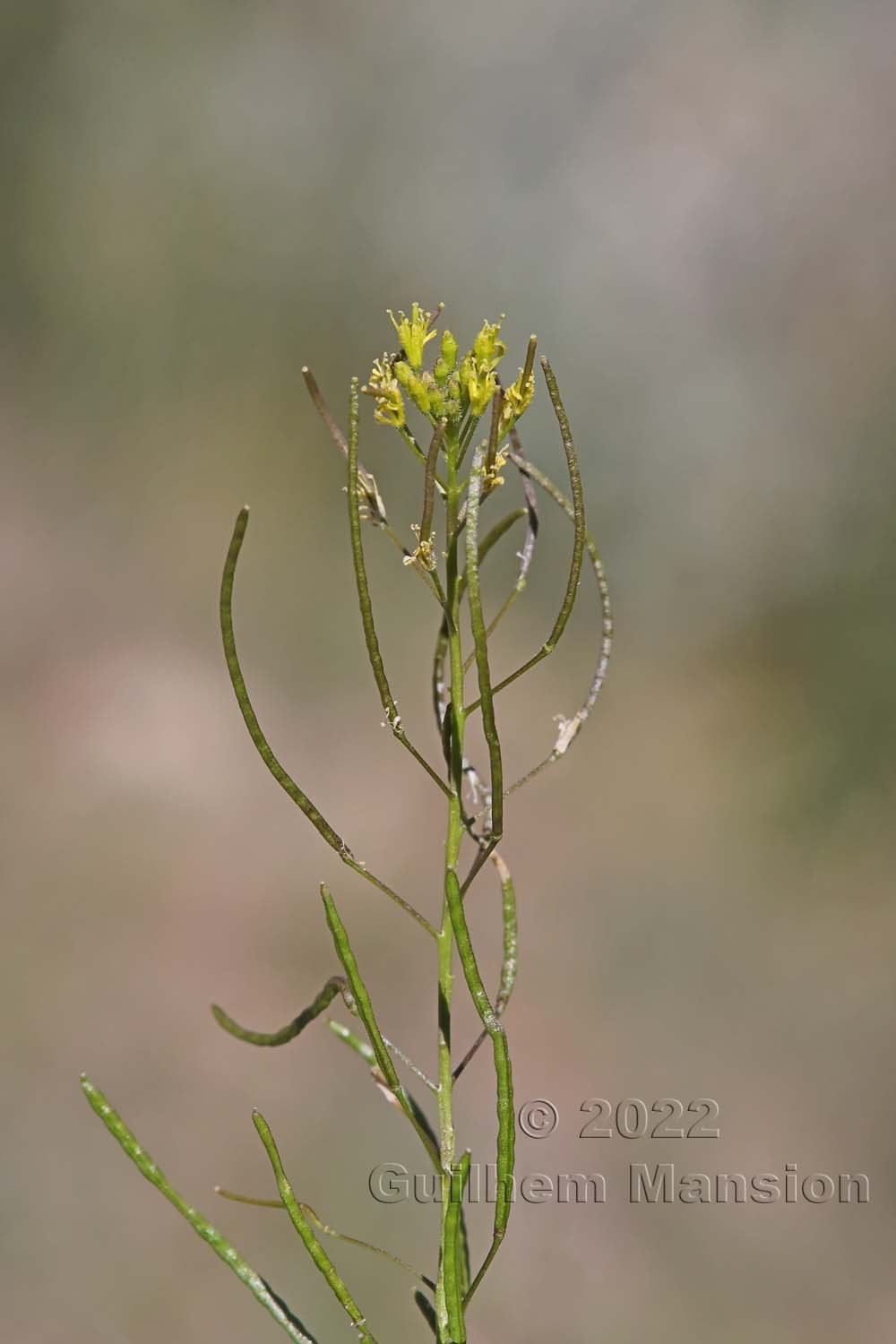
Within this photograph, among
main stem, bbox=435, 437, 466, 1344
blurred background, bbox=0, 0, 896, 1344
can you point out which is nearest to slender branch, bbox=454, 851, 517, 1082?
main stem, bbox=435, 437, 466, 1344

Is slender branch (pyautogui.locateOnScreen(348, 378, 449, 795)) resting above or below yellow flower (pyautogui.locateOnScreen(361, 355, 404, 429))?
below

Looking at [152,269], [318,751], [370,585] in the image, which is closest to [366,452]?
[370,585]

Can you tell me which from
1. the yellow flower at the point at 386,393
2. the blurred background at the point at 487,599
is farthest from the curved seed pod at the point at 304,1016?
the blurred background at the point at 487,599

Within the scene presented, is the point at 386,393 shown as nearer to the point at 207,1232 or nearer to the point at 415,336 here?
the point at 415,336

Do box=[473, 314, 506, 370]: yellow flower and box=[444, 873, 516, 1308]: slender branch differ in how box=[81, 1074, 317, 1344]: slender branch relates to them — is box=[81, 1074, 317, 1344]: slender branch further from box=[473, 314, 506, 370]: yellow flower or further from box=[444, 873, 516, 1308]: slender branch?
box=[473, 314, 506, 370]: yellow flower

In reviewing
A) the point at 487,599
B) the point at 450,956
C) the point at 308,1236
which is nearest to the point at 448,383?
the point at 450,956

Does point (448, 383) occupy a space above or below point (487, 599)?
below

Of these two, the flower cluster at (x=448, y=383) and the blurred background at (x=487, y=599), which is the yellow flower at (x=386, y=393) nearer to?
the flower cluster at (x=448, y=383)

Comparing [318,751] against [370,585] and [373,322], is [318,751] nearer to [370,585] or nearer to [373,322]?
[370,585]
